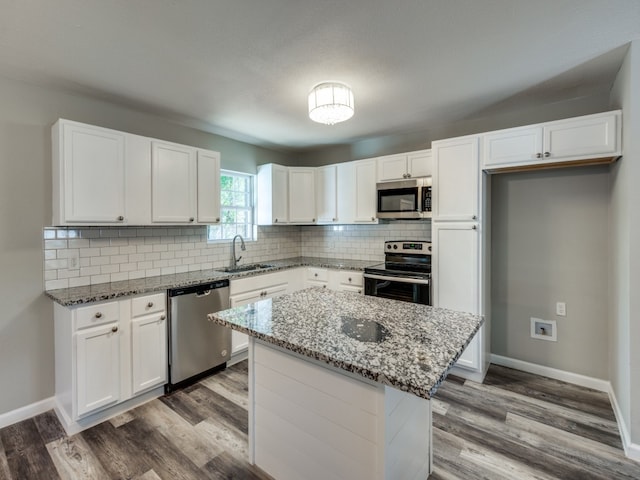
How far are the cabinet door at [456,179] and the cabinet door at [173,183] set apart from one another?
2431 millimetres

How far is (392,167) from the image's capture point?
355 centimetres

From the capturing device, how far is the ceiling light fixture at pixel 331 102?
219cm

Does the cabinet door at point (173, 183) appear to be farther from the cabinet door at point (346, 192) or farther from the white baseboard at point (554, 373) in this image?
the white baseboard at point (554, 373)

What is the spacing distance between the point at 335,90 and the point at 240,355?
9.17 ft

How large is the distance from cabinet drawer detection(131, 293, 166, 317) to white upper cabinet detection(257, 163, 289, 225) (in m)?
1.75

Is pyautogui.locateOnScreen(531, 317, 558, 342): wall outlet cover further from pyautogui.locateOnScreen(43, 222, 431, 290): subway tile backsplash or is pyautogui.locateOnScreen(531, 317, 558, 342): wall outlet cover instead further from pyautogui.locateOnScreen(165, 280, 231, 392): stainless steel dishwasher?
pyautogui.locateOnScreen(165, 280, 231, 392): stainless steel dishwasher

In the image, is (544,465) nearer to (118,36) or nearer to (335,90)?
(335,90)

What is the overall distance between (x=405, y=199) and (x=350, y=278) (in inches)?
43.9

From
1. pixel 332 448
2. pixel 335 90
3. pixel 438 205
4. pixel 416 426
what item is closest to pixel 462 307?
pixel 438 205

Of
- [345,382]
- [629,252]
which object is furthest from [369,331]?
[629,252]

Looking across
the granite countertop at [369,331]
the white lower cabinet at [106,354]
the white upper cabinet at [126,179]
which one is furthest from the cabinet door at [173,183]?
the granite countertop at [369,331]

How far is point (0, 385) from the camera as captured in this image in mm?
2229

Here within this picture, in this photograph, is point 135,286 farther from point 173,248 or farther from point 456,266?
point 456,266

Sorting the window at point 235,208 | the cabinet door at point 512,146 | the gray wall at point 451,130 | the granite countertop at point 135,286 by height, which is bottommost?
the granite countertop at point 135,286
